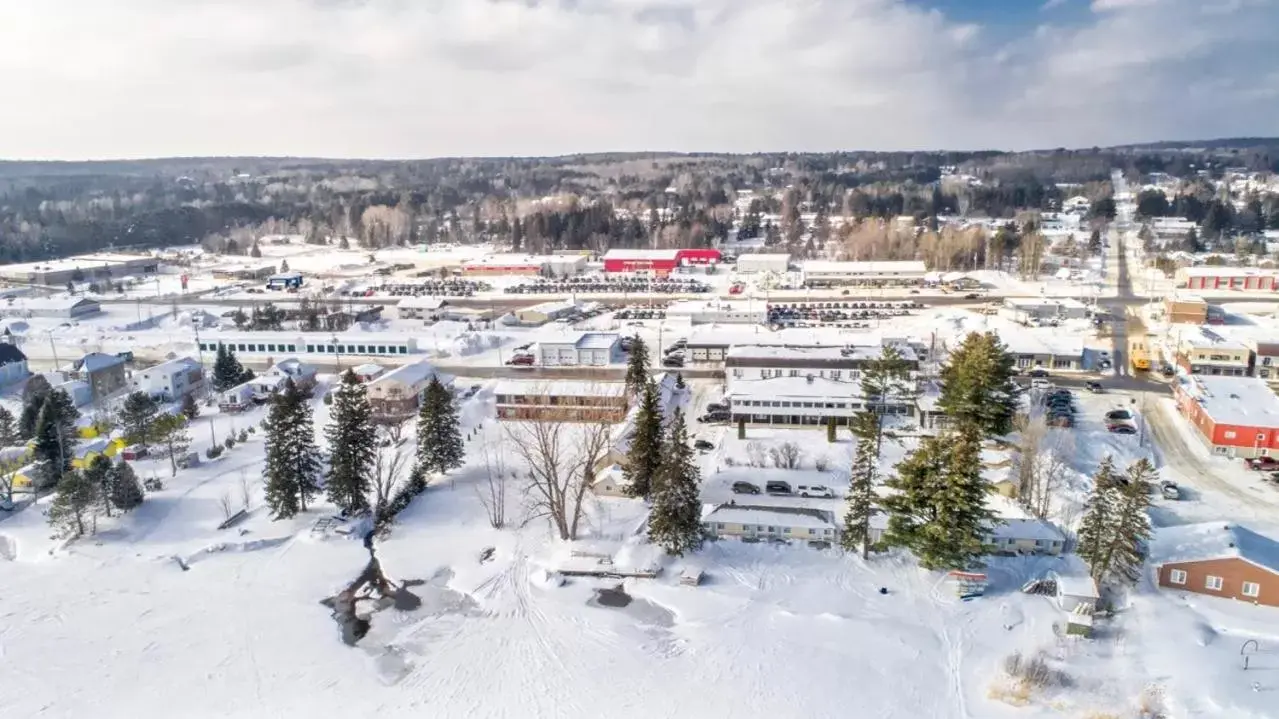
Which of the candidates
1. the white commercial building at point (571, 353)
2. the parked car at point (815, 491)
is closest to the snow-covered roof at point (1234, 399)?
the parked car at point (815, 491)

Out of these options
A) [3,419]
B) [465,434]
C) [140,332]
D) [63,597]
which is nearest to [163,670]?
[63,597]

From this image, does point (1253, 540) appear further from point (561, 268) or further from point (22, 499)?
point (561, 268)

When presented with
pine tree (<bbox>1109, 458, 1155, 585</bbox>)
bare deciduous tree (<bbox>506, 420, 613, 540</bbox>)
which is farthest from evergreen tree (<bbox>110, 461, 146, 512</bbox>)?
pine tree (<bbox>1109, 458, 1155, 585</bbox>)

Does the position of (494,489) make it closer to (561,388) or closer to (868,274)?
(561,388)

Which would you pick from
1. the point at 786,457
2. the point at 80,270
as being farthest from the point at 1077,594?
the point at 80,270

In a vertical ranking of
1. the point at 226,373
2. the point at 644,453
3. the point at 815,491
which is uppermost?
the point at 226,373

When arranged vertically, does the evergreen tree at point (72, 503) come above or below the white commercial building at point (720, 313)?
below

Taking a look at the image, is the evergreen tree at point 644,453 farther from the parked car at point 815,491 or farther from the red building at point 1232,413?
the red building at point 1232,413
